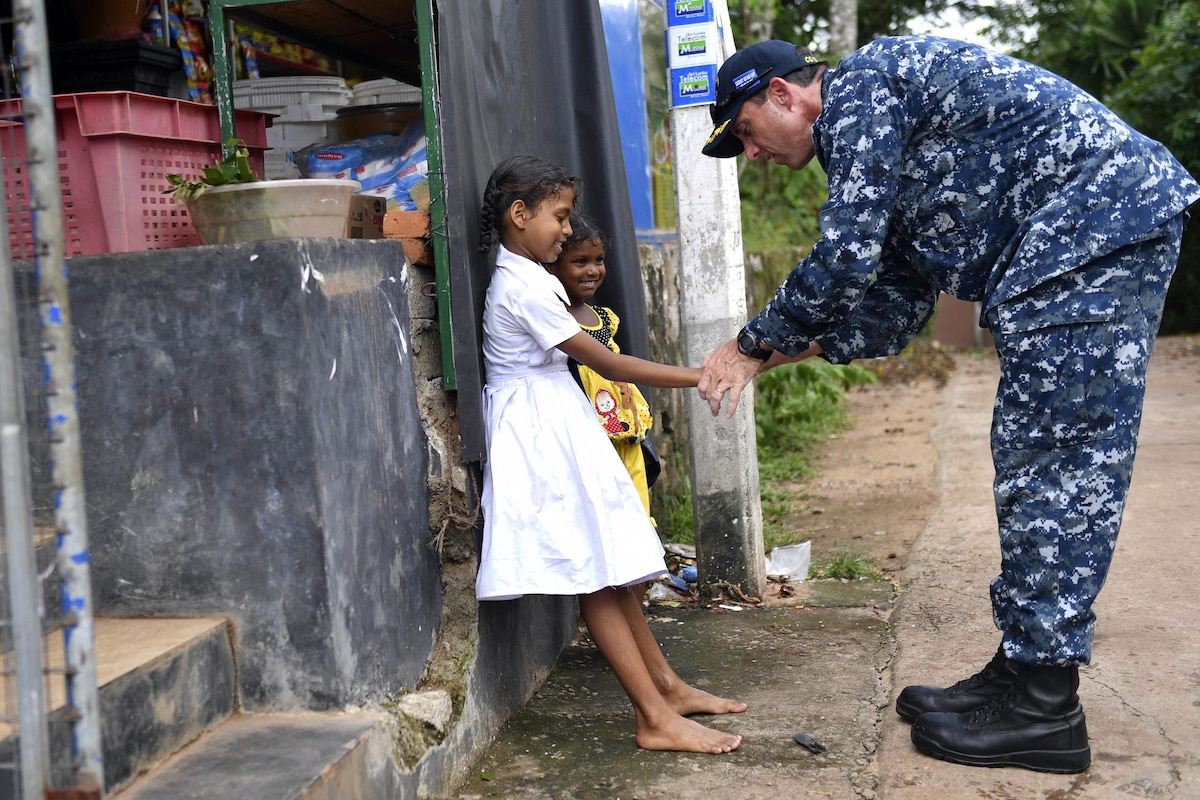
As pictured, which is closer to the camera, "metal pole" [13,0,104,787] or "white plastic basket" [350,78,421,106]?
"metal pole" [13,0,104,787]

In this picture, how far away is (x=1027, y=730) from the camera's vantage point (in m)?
2.83

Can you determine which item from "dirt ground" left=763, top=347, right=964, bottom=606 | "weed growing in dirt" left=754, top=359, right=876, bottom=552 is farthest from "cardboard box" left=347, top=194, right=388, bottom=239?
"weed growing in dirt" left=754, top=359, right=876, bottom=552

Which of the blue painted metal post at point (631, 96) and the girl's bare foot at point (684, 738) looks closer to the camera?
the girl's bare foot at point (684, 738)

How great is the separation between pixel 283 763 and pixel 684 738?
1113 millimetres

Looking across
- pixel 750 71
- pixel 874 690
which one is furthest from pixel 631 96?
pixel 874 690

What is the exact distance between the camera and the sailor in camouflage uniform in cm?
267

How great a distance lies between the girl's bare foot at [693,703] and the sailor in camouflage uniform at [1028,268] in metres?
0.56

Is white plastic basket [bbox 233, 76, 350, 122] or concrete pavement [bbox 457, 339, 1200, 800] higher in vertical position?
white plastic basket [bbox 233, 76, 350, 122]

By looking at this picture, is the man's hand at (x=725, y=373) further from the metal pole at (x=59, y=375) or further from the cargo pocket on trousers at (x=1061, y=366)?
the metal pole at (x=59, y=375)

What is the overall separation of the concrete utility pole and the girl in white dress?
4.04 feet

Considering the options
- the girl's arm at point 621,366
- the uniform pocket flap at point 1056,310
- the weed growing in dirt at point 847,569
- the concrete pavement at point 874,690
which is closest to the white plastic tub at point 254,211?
the girl's arm at point 621,366

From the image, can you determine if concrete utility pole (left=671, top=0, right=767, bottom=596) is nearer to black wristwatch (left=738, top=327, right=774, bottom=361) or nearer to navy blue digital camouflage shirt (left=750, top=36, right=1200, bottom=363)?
black wristwatch (left=738, top=327, right=774, bottom=361)

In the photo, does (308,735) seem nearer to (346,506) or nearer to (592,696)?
(346,506)

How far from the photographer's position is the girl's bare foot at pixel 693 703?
10.5 ft
